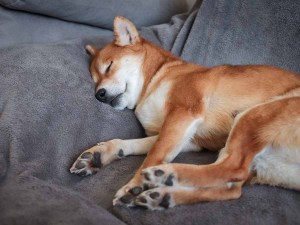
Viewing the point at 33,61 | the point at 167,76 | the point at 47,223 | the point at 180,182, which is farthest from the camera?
the point at 167,76

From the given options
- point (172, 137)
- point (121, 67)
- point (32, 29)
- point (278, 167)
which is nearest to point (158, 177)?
point (172, 137)

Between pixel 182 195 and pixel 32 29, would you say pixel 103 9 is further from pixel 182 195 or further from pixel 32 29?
pixel 182 195

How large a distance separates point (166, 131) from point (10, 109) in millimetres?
685

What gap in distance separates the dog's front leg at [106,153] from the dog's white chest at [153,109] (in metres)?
0.08

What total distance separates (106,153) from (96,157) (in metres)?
0.07

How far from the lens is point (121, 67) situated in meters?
2.05

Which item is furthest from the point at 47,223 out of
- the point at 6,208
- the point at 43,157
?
the point at 43,157

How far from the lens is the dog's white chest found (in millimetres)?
1793

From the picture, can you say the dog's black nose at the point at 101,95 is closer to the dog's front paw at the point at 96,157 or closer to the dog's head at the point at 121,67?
the dog's head at the point at 121,67

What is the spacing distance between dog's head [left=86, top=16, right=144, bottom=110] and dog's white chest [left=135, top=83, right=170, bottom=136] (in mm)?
109

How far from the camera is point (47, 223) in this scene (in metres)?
1.07

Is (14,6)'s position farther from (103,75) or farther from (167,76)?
(167,76)

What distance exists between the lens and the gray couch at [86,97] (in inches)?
47.9

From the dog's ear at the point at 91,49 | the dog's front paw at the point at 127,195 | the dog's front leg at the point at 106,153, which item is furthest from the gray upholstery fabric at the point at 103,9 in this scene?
the dog's front paw at the point at 127,195
